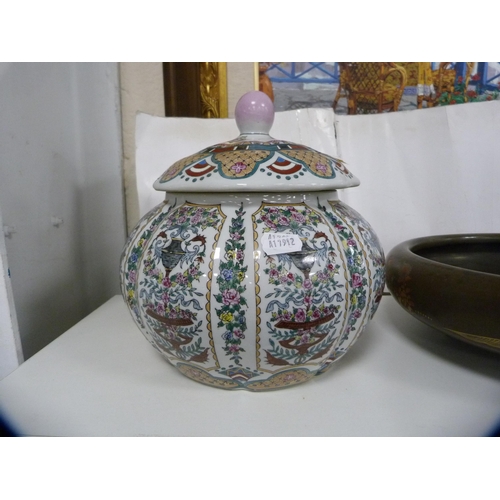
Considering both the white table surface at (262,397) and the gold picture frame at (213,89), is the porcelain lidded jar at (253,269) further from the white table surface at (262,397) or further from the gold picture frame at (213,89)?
the gold picture frame at (213,89)

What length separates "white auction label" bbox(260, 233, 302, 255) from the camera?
464 mm

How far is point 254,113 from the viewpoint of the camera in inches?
22.4

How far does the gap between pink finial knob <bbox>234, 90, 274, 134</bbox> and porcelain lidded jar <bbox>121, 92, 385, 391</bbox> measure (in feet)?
0.15

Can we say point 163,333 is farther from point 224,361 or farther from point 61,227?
point 61,227

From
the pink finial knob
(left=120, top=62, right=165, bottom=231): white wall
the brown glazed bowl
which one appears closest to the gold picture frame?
(left=120, top=62, right=165, bottom=231): white wall

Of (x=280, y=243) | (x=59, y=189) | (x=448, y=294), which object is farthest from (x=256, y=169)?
(x=59, y=189)

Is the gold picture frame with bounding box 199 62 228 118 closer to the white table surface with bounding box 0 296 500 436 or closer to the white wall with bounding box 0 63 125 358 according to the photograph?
the white wall with bounding box 0 63 125 358

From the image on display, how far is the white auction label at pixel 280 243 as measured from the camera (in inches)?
18.3

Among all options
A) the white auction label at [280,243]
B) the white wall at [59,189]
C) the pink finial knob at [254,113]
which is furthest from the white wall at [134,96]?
the white auction label at [280,243]

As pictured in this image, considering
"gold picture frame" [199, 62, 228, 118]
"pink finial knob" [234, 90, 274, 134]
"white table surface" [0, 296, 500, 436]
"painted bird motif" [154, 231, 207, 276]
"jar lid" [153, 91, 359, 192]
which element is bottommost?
"white table surface" [0, 296, 500, 436]

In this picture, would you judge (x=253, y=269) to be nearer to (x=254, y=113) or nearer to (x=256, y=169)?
(x=256, y=169)
